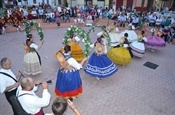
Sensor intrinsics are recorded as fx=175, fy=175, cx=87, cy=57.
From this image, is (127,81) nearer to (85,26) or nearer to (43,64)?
(43,64)

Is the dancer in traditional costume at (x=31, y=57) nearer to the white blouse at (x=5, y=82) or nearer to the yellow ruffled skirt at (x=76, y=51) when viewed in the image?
the yellow ruffled skirt at (x=76, y=51)

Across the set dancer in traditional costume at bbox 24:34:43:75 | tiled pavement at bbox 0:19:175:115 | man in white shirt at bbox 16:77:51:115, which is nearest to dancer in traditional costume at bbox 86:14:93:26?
tiled pavement at bbox 0:19:175:115

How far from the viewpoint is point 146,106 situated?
505 centimetres

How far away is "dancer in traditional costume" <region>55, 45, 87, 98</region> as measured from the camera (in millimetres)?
4266

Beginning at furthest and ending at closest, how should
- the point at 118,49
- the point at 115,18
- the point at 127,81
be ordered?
the point at 115,18 → the point at 118,49 → the point at 127,81

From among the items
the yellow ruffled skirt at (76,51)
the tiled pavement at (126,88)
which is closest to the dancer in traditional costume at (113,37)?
the tiled pavement at (126,88)

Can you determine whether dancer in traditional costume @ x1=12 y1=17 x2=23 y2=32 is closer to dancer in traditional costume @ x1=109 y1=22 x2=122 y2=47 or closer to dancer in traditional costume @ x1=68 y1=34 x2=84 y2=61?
dancer in traditional costume @ x1=109 y1=22 x2=122 y2=47

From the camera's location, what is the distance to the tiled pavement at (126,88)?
4875mm

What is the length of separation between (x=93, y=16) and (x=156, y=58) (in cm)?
1105

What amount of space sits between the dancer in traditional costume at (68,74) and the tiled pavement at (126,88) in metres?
0.58

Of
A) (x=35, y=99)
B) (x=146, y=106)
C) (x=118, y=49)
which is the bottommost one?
(x=146, y=106)

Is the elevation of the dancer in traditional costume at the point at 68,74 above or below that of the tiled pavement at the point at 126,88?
above

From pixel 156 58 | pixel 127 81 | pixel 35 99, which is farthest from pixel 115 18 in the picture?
pixel 35 99

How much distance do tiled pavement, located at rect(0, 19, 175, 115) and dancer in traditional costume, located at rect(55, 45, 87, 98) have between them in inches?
23.0
